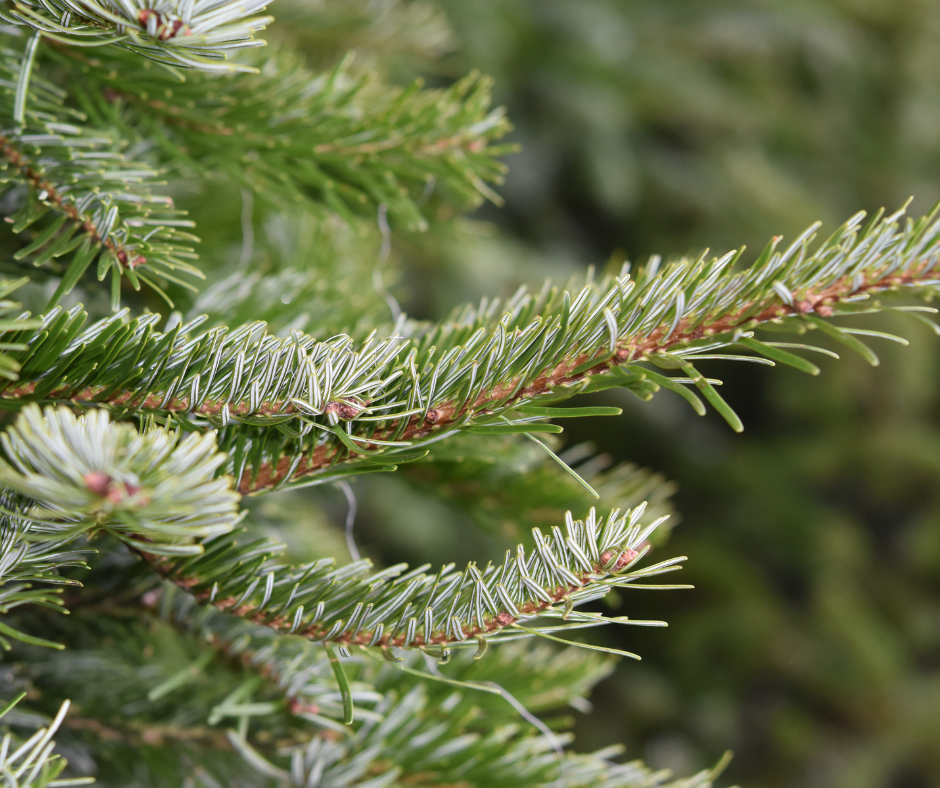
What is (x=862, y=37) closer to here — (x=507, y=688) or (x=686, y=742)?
(x=686, y=742)

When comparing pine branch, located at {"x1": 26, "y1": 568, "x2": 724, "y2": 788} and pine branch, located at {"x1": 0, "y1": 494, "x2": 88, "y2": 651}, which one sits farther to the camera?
pine branch, located at {"x1": 26, "y1": 568, "x2": 724, "y2": 788}

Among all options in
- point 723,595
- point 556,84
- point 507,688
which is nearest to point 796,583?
point 723,595

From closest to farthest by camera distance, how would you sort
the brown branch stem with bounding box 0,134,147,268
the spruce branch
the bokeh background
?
1. the spruce branch
2. the brown branch stem with bounding box 0,134,147,268
3. the bokeh background

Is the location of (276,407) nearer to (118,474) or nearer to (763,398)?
(118,474)

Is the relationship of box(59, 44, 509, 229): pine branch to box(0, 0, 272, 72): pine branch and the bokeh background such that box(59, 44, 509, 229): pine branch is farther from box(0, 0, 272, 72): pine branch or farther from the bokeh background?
the bokeh background

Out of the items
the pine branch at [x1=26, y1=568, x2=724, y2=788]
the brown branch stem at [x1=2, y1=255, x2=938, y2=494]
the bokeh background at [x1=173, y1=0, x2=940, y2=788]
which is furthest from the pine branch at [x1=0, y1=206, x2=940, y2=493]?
the bokeh background at [x1=173, y1=0, x2=940, y2=788]

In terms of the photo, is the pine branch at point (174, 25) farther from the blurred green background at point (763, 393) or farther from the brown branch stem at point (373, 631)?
the blurred green background at point (763, 393)

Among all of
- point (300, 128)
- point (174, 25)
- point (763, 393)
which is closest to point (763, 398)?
point (763, 393)
